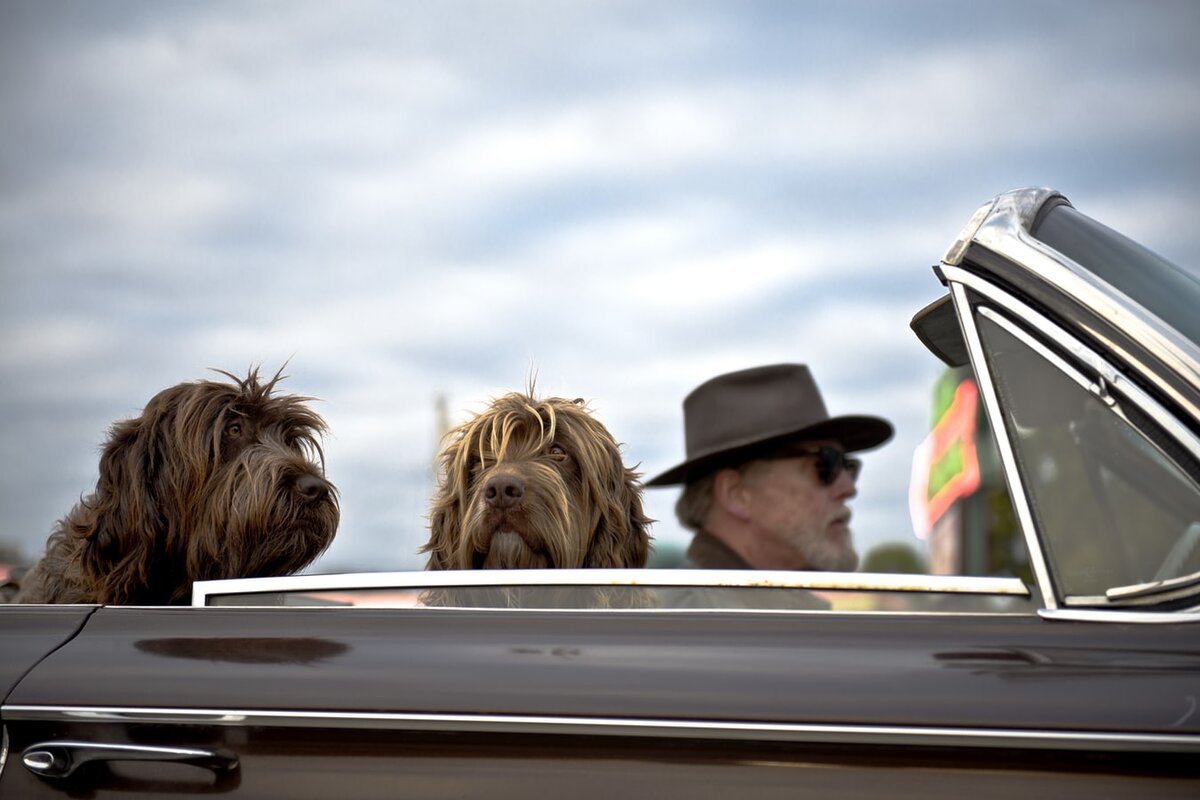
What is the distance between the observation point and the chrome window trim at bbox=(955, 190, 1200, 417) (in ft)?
5.59

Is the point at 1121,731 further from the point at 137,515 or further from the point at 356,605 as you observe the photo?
the point at 137,515

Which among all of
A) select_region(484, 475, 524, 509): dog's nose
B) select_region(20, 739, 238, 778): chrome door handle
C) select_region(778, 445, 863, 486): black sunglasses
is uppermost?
select_region(778, 445, 863, 486): black sunglasses

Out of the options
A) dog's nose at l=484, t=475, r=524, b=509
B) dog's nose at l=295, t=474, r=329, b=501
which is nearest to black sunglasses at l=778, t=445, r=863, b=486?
dog's nose at l=484, t=475, r=524, b=509

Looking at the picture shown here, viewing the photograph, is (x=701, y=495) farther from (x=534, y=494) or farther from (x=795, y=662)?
(x=795, y=662)

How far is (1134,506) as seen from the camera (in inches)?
69.2

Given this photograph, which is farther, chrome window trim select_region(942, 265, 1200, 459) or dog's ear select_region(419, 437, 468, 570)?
dog's ear select_region(419, 437, 468, 570)

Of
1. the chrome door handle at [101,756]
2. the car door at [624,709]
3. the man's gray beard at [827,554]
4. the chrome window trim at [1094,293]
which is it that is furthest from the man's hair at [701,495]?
the chrome door handle at [101,756]

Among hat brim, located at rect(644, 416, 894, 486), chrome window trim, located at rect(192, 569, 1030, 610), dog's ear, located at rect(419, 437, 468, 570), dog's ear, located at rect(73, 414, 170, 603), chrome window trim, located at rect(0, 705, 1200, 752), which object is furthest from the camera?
hat brim, located at rect(644, 416, 894, 486)

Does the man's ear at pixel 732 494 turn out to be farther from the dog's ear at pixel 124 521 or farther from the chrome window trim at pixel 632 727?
the chrome window trim at pixel 632 727

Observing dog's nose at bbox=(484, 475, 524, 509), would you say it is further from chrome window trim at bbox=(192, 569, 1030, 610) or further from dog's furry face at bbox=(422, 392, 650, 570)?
chrome window trim at bbox=(192, 569, 1030, 610)

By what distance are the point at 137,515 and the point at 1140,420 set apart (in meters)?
2.14

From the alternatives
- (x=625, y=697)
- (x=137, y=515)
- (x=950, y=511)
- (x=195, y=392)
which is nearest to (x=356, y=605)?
(x=625, y=697)

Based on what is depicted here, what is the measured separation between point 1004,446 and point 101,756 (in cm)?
156

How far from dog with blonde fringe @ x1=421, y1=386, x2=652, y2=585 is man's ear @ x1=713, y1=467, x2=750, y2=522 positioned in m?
1.83
